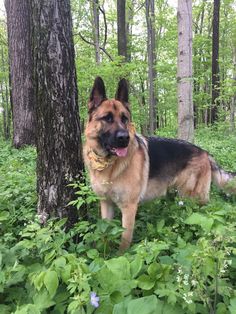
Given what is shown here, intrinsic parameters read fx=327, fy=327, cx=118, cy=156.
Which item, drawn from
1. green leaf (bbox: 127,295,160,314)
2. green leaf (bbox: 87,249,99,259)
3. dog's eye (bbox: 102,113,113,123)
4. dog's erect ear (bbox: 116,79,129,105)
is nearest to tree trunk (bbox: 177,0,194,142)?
dog's erect ear (bbox: 116,79,129,105)

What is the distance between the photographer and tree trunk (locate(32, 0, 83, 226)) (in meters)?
2.95

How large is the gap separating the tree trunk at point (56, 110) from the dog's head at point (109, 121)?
0.34 meters

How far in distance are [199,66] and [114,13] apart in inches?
315

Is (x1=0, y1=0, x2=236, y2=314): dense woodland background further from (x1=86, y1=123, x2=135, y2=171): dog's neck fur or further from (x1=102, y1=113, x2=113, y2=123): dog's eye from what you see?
(x1=102, y1=113, x2=113, y2=123): dog's eye

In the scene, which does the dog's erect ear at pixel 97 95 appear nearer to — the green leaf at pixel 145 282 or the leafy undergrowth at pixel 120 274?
the leafy undergrowth at pixel 120 274

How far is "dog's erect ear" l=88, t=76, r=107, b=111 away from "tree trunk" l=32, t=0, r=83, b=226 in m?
0.41

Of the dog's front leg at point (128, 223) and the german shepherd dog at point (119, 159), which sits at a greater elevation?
the german shepherd dog at point (119, 159)

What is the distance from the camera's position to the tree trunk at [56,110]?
9.67 ft

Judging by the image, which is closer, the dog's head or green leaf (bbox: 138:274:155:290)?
green leaf (bbox: 138:274:155:290)

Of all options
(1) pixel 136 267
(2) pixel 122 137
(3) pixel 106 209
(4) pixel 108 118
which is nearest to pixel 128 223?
(3) pixel 106 209

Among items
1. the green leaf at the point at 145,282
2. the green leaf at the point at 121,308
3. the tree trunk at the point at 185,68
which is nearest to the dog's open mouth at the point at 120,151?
the green leaf at the point at 145,282

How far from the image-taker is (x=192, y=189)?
4438 mm

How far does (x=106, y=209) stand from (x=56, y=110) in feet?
4.41

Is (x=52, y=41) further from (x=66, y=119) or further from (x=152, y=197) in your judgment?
(x=152, y=197)
